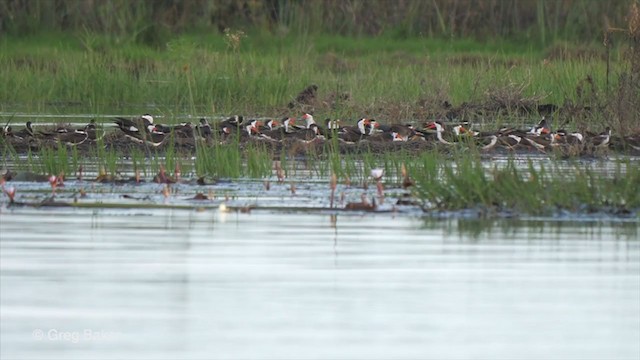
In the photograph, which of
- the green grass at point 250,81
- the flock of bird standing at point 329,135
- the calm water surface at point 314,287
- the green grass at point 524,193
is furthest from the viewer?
the green grass at point 250,81

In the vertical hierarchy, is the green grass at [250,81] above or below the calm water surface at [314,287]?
above

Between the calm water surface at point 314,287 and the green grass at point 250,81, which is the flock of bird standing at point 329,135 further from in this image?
the calm water surface at point 314,287

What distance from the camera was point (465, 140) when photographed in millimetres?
14797

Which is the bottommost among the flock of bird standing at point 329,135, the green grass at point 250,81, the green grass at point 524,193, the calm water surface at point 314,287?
the calm water surface at point 314,287

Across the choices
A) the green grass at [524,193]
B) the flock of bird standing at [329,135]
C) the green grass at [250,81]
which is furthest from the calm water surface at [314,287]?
the green grass at [250,81]

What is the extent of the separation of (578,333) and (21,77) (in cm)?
1586

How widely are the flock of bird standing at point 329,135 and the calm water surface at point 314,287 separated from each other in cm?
485

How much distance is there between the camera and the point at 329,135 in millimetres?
15023

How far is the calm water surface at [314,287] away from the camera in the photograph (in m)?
6.18

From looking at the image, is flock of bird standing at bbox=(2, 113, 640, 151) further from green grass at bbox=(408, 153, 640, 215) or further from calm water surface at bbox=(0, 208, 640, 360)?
calm water surface at bbox=(0, 208, 640, 360)

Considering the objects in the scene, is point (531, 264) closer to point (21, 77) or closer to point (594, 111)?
point (594, 111)

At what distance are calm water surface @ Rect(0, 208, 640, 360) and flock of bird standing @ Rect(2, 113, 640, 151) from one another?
15.9ft

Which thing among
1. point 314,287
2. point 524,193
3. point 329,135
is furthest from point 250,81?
point 314,287

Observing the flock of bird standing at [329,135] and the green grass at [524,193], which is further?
the flock of bird standing at [329,135]
